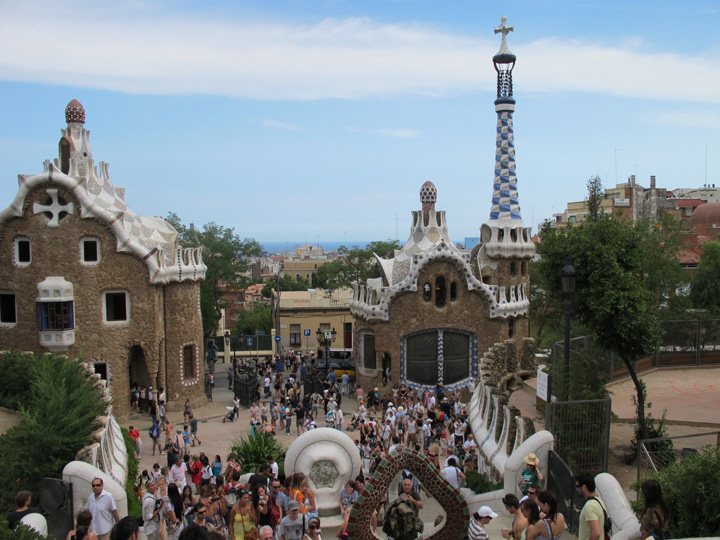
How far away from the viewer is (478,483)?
1256cm

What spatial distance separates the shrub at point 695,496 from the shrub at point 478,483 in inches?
156

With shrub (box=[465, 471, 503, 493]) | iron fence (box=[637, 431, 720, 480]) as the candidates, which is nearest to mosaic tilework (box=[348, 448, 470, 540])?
shrub (box=[465, 471, 503, 493])

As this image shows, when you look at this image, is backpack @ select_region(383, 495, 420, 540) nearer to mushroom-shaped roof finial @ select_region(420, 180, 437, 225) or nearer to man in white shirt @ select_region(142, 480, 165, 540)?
man in white shirt @ select_region(142, 480, 165, 540)

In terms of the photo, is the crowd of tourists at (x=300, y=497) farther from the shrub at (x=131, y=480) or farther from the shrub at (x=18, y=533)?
the shrub at (x=18, y=533)

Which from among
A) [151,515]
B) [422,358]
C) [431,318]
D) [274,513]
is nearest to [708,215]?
[431,318]

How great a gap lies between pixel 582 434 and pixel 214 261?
84.1ft

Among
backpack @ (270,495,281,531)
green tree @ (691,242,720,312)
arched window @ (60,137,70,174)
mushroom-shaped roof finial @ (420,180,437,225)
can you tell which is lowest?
backpack @ (270,495,281,531)

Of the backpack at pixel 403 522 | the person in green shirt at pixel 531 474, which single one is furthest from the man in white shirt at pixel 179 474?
the person in green shirt at pixel 531 474

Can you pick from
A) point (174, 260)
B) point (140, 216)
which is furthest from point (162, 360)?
point (140, 216)

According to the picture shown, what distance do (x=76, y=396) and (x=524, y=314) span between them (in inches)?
703

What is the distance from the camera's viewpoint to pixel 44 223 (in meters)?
21.9

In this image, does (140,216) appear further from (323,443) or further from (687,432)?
Answer: (687,432)

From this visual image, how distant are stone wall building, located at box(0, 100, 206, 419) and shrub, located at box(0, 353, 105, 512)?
7.86 meters

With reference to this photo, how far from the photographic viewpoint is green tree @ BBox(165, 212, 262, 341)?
3447 centimetres
